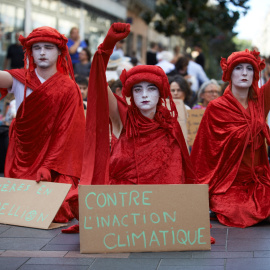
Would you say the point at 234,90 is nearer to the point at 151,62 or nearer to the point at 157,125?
the point at 157,125

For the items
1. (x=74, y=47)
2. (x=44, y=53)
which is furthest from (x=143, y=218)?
(x=74, y=47)

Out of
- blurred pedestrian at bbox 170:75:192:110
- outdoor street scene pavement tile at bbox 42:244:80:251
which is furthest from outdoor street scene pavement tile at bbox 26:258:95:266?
blurred pedestrian at bbox 170:75:192:110

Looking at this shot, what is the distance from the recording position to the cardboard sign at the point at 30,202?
261 inches

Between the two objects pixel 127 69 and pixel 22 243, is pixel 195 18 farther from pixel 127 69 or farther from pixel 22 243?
pixel 22 243

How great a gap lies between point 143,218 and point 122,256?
1.10 feet

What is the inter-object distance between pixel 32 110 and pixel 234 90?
2039 mm

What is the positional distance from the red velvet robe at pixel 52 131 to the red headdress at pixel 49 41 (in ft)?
0.57

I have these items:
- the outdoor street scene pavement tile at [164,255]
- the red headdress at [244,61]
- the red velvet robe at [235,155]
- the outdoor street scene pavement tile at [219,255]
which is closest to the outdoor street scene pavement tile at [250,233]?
the red velvet robe at [235,155]

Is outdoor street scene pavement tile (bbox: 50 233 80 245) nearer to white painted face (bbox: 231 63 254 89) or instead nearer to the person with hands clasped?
the person with hands clasped

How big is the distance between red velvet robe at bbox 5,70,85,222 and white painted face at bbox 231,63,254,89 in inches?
63.8

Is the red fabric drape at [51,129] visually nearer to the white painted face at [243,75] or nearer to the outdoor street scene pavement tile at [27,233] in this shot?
the outdoor street scene pavement tile at [27,233]

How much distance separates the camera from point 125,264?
522 centimetres

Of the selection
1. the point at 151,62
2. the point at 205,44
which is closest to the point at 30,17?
the point at 151,62

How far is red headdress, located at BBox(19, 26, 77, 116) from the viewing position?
23.9 feet
